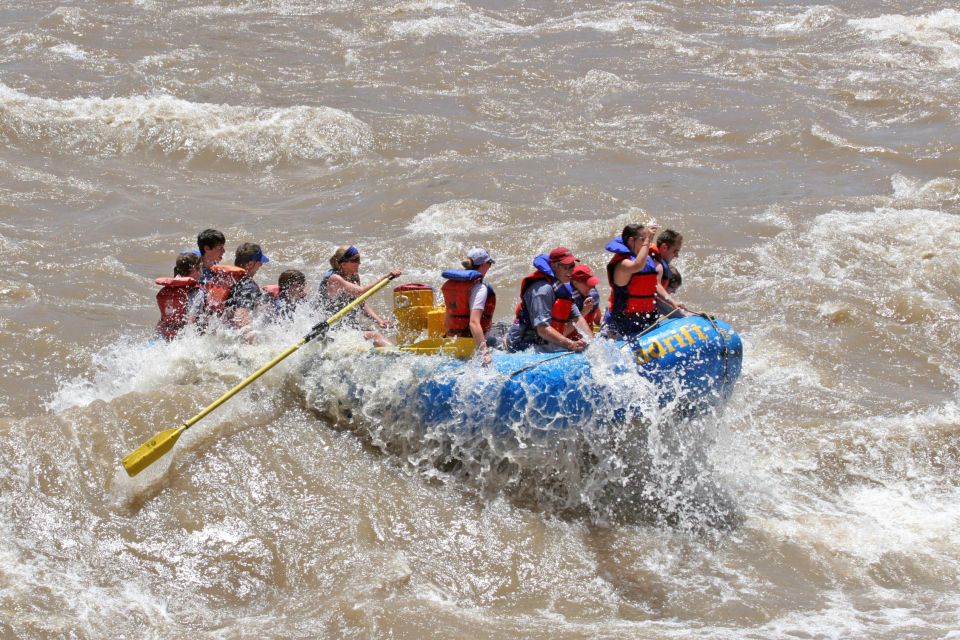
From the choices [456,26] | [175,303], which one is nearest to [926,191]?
[175,303]

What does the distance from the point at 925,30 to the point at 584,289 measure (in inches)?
606

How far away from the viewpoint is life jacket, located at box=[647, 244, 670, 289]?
7113mm

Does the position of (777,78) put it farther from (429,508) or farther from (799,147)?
(429,508)

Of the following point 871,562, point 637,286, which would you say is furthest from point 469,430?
point 871,562

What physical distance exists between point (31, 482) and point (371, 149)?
340 inches

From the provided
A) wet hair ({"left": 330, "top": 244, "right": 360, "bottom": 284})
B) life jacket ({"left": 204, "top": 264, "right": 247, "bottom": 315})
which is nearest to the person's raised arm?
wet hair ({"left": 330, "top": 244, "right": 360, "bottom": 284})

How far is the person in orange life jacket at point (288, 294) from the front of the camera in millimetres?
8094

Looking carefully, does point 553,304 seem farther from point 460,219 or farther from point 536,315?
point 460,219

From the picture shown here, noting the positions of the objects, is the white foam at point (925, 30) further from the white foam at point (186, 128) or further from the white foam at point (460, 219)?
the white foam at point (186, 128)

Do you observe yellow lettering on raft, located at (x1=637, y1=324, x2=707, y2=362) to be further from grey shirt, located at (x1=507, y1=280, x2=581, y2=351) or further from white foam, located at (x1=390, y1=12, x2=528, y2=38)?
white foam, located at (x1=390, y1=12, x2=528, y2=38)

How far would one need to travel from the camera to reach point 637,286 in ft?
22.8

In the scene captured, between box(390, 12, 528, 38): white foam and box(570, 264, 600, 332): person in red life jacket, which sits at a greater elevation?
box(570, 264, 600, 332): person in red life jacket

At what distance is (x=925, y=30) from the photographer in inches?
760

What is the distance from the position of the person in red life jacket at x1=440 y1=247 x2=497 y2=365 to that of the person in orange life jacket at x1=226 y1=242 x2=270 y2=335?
5.80ft
